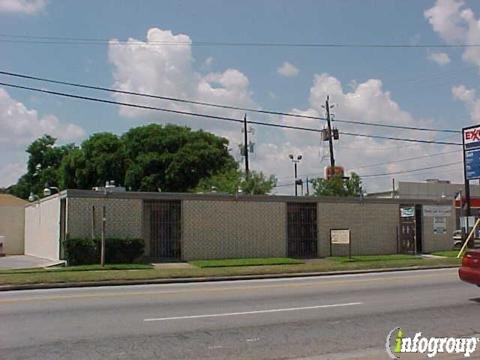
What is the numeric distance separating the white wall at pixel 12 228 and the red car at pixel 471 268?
30214 millimetres

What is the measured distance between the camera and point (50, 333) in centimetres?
1000

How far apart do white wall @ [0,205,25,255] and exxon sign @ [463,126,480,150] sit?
26132mm

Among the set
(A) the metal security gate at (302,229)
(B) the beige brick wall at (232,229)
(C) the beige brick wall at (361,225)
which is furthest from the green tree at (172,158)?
(B) the beige brick wall at (232,229)

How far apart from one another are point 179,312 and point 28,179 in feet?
254

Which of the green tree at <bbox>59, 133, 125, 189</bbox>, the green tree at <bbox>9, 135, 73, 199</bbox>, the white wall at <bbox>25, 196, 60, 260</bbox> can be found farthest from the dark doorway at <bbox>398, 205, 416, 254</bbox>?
the green tree at <bbox>9, 135, 73, 199</bbox>

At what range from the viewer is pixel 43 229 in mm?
31609

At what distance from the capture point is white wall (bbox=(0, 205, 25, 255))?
126ft

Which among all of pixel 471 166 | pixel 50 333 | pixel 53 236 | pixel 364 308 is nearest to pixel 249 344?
pixel 50 333

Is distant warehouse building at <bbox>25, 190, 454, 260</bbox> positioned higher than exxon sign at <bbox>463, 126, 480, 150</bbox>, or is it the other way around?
exxon sign at <bbox>463, 126, 480, 150</bbox>

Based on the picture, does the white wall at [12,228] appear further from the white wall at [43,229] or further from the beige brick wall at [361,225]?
the beige brick wall at [361,225]

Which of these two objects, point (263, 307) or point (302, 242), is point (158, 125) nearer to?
point (302, 242)

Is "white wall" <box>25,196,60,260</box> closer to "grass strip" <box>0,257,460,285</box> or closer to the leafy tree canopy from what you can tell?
"grass strip" <box>0,257,460,285</box>

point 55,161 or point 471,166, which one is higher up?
point 55,161

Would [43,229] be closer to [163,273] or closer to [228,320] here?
[163,273]
